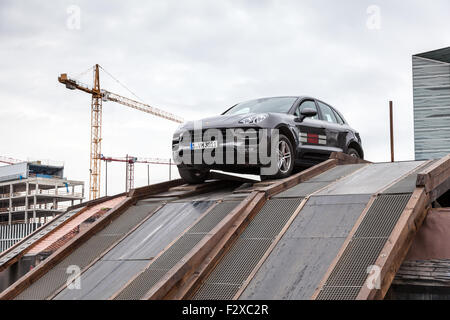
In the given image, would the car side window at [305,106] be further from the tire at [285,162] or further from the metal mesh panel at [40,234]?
the metal mesh panel at [40,234]

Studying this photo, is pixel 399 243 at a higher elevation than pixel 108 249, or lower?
higher

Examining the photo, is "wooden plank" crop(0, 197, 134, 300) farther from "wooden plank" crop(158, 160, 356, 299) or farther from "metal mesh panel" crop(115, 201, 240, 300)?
"wooden plank" crop(158, 160, 356, 299)

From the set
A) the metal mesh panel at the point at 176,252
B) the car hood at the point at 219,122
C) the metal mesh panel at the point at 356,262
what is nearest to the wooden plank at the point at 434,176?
the metal mesh panel at the point at 356,262

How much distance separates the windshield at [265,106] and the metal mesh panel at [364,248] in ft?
11.6

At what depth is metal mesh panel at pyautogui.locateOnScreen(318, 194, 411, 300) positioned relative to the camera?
16.9ft

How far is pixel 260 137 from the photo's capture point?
8500 mm

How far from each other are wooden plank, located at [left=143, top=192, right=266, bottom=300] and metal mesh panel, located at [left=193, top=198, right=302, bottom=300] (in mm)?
129

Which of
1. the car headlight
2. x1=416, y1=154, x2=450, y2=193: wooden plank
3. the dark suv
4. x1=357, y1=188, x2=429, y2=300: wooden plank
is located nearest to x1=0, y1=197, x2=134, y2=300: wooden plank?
the dark suv

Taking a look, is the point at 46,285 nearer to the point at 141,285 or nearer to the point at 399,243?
the point at 141,285

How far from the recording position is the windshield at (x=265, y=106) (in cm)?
973

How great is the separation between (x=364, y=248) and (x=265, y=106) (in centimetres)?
476

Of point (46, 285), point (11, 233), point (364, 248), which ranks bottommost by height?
point (11, 233)

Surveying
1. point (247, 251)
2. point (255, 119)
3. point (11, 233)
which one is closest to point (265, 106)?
point (255, 119)

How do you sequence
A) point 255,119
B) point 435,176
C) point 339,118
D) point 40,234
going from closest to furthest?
point 435,176 < point 255,119 < point 40,234 < point 339,118
